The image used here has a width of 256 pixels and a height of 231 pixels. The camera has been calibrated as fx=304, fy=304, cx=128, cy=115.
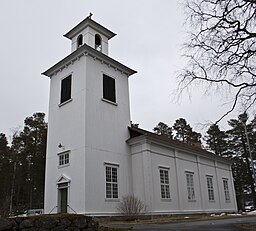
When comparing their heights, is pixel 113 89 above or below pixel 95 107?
above

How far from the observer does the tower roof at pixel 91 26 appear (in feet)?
78.5

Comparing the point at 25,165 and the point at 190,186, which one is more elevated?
the point at 25,165

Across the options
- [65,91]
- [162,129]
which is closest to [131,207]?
[65,91]

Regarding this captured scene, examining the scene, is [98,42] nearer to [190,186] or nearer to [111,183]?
[111,183]

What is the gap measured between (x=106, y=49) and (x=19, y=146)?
22427 millimetres

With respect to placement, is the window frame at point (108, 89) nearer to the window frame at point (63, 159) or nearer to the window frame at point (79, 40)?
the window frame at point (79, 40)

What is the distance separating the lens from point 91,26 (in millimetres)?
24156

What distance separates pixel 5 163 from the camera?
129 feet

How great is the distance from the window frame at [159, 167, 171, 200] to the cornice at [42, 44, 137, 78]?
8.44 m

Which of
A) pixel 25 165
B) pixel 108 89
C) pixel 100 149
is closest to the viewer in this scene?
pixel 100 149

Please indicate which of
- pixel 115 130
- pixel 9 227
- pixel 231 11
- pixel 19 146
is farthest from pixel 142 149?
pixel 19 146

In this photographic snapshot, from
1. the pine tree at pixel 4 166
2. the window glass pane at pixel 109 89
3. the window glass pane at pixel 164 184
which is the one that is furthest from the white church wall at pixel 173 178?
the pine tree at pixel 4 166

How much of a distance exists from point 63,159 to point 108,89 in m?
6.16

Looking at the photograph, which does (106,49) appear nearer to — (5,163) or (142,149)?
(142,149)
